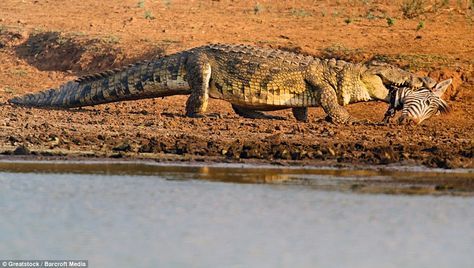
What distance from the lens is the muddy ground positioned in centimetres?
1423

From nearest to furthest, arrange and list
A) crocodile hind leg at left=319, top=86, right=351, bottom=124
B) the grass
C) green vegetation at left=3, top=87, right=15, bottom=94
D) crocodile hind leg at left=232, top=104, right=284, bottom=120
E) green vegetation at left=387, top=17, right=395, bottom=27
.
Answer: crocodile hind leg at left=319, top=86, right=351, bottom=124 → crocodile hind leg at left=232, top=104, right=284, bottom=120 → green vegetation at left=3, top=87, right=15, bottom=94 → green vegetation at left=387, top=17, right=395, bottom=27 → the grass

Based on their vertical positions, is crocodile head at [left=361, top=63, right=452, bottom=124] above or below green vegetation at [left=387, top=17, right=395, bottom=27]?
below


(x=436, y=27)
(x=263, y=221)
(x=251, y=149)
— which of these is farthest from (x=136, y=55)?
(x=263, y=221)

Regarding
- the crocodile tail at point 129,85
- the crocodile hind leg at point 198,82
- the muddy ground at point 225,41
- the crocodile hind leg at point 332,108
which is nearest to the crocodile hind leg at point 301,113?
the muddy ground at point 225,41

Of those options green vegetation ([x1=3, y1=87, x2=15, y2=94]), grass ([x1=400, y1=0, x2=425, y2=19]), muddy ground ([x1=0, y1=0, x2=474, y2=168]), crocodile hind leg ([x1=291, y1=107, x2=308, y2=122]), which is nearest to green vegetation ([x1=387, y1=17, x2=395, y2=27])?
muddy ground ([x1=0, y1=0, x2=474, y2=168])

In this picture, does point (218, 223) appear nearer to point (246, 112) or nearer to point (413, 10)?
point (246, 112)

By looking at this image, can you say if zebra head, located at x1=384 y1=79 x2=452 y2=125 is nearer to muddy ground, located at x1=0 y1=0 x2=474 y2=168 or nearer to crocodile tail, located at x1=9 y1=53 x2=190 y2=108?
muddy ground, located at x1=0 y1=0 x2=474 y2=168

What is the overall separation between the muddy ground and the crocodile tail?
250mm

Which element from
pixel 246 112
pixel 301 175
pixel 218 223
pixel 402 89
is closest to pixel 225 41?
pixel 246 112

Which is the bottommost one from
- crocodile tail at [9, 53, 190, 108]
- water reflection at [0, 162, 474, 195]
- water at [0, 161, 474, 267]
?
water at [0, 161, 474, 267]

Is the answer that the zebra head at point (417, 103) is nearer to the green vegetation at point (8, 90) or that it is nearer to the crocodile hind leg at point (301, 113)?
the crocodile hind leg at point (301, 113)

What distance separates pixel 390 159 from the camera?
13.8 metres

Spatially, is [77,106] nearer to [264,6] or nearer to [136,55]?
[136,55]

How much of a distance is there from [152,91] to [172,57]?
539 millimetres
